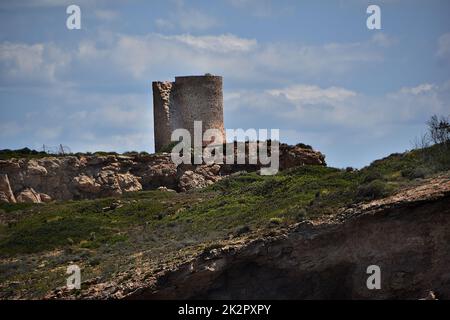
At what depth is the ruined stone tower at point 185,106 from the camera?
63938 millimetres

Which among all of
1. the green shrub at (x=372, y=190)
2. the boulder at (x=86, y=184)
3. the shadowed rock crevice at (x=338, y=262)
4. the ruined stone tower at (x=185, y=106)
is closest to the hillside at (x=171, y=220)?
the green shrub at (x=372, y=190)

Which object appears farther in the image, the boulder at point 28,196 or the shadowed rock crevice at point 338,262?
the boulder at point 28,196

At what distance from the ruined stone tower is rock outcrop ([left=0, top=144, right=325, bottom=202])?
3.53m

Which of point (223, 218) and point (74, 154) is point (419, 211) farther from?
point (74, 154)

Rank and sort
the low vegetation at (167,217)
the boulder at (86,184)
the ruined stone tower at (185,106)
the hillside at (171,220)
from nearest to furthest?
the hillside at (171,220) < the low vegetation at (167,217) < the boulder at (86,184) < the ruined stone tower at (185,106)

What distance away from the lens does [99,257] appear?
1656 inches

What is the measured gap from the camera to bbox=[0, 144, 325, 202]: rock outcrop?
58469mm

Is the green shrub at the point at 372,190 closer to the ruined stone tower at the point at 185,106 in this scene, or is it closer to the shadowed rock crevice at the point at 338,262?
the shadowed rock crevice at the point at 338,262

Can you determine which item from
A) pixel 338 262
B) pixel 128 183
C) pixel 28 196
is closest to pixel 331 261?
pixel 338 262

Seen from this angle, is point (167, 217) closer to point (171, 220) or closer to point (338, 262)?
point (171, 220)

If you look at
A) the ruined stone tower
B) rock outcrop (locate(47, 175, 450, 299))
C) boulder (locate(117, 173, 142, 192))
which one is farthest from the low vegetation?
the ruined stone tower

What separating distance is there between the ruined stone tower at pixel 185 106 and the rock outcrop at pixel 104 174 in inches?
139

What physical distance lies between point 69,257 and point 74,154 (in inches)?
740
